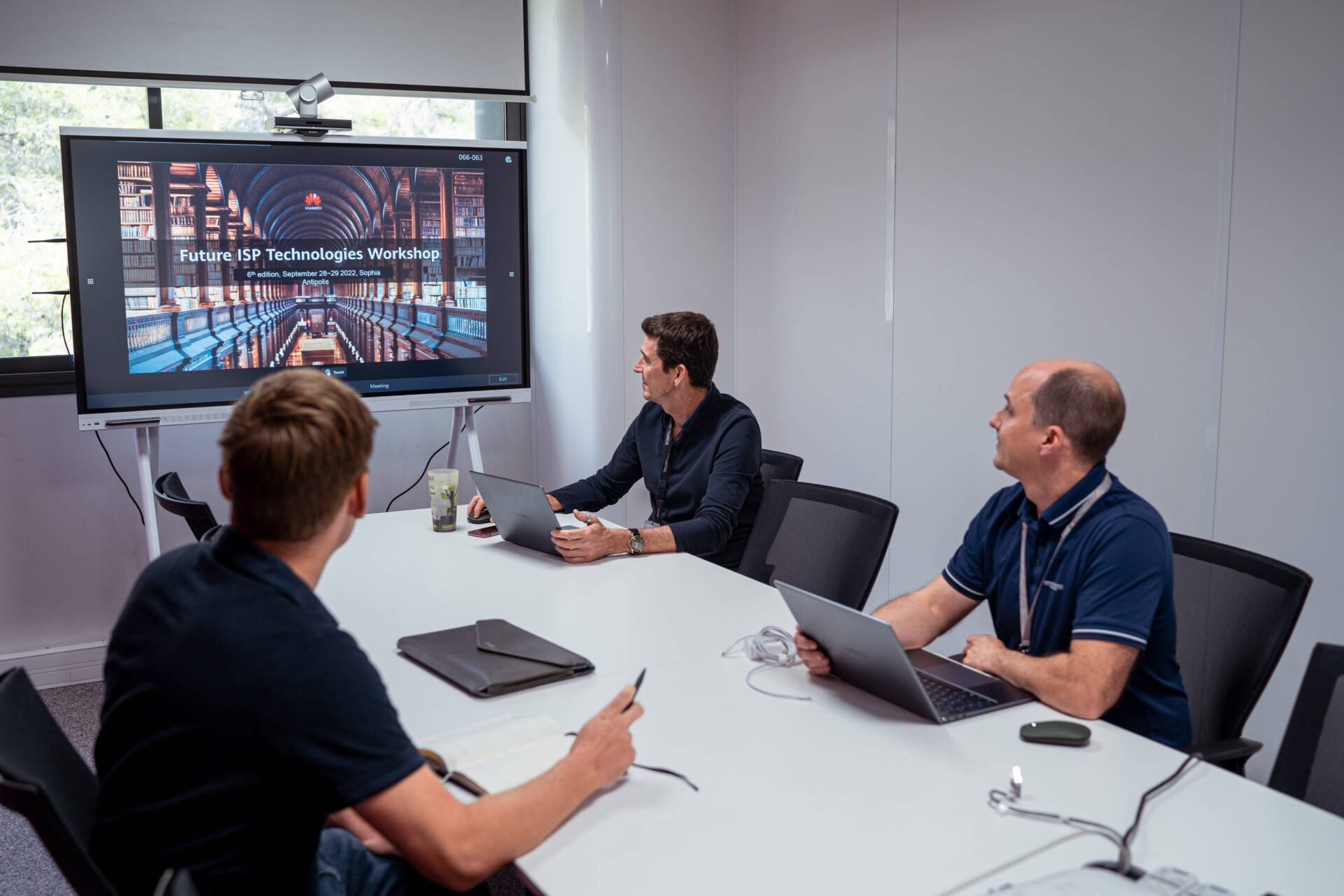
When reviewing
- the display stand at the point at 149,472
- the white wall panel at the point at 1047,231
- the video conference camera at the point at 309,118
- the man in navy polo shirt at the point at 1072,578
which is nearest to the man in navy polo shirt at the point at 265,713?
the man in navy polo shirt at the point at 1072,578

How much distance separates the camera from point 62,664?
425 cm

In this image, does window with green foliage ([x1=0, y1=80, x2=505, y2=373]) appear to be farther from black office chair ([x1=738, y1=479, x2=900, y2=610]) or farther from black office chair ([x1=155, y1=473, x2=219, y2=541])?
black office chair ([x1=738, y1=479, x2=900, y2=610])

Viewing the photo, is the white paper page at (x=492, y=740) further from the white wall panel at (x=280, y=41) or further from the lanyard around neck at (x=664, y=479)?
the white wall panel at (x=280, y=41)

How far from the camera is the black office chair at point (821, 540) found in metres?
2.52

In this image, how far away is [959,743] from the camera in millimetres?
1625

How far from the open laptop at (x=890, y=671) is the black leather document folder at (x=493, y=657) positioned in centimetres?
44

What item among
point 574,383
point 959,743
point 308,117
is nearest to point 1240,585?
point 959,743

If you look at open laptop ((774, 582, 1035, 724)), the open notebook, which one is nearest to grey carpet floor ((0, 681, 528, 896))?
the open notebook

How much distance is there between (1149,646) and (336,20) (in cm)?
395

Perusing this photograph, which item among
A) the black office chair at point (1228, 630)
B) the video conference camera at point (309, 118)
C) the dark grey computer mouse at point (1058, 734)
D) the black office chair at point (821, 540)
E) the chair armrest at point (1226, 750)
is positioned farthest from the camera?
the video conference camera at point (309, 118)

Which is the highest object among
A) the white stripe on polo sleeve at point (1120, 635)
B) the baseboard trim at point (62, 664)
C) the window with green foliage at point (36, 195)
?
the window with green foliage at point (36, 195)

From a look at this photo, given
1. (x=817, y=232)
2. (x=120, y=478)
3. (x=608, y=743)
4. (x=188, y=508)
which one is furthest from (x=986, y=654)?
(x=120, y=478)

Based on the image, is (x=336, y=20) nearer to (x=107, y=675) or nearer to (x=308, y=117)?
(x=308, y=117)

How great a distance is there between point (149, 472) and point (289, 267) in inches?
36.9
